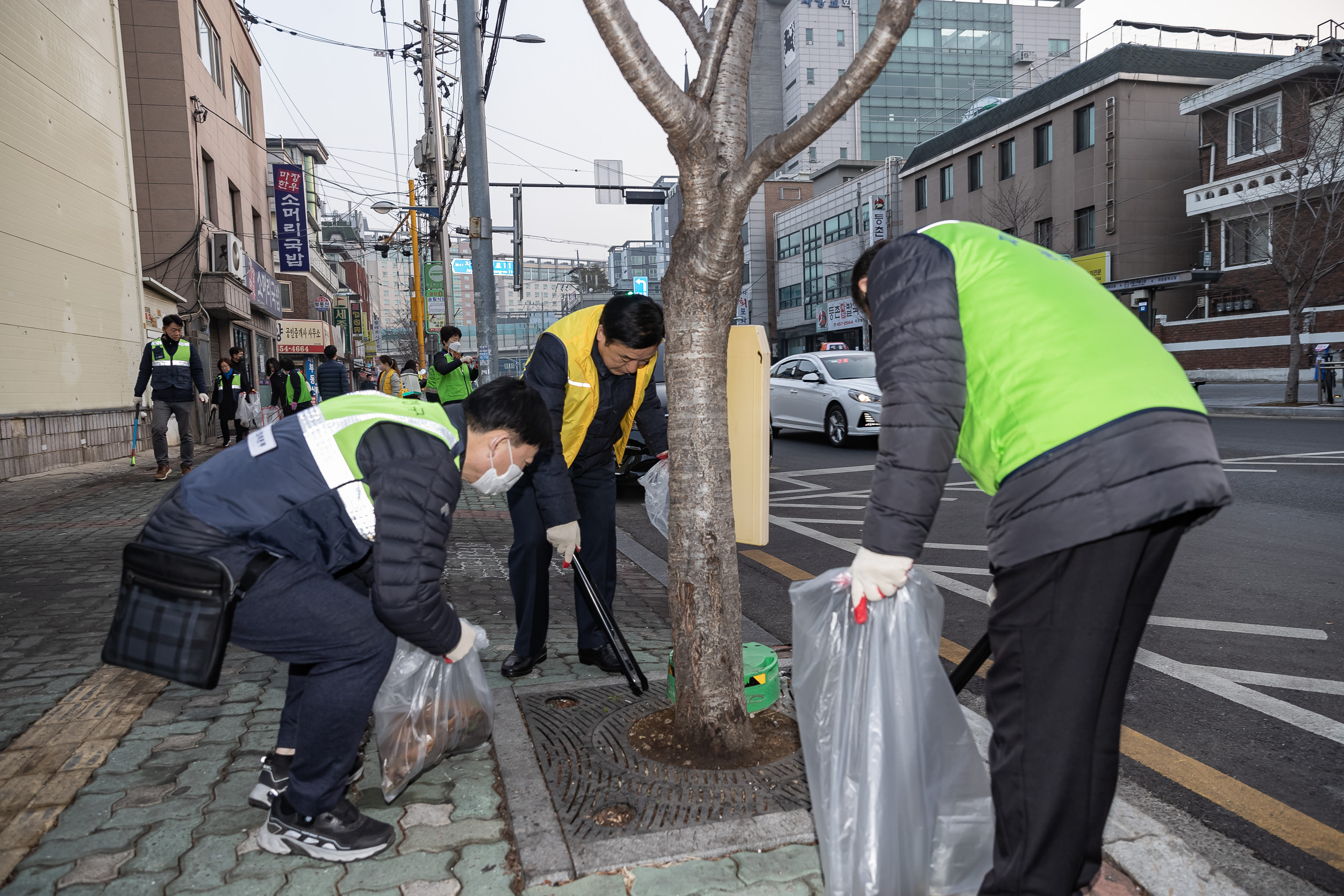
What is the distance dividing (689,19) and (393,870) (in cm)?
253

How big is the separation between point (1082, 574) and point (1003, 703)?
299mm

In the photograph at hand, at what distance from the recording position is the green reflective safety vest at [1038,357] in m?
1.50

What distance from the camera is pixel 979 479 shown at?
1764 millimetres

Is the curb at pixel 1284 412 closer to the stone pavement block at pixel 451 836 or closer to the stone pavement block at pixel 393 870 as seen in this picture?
the stone pavement block at pixel 451 836

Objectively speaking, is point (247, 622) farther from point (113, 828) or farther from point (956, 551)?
point (956, 551)

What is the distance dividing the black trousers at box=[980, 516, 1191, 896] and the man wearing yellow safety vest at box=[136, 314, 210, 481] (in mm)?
9899

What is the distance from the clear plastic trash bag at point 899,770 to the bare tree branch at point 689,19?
68.7 inches

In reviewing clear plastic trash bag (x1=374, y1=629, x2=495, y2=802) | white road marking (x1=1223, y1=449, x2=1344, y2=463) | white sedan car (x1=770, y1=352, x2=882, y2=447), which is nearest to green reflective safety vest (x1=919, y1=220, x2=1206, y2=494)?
clear plastic trash bag (x1=374, y1=629, x2=495, y2=802)

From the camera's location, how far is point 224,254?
60.6ft

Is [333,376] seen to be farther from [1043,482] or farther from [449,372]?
[1043,482]

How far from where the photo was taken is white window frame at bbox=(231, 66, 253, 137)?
73.4 feet

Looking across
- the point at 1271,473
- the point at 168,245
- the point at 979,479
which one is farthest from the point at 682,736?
the point at 168,245

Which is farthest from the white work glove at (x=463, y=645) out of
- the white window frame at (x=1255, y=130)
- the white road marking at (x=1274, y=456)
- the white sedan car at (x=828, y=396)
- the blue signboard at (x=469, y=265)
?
the blue signboard at (x=469, y=265)

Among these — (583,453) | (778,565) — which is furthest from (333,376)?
(583,453)
